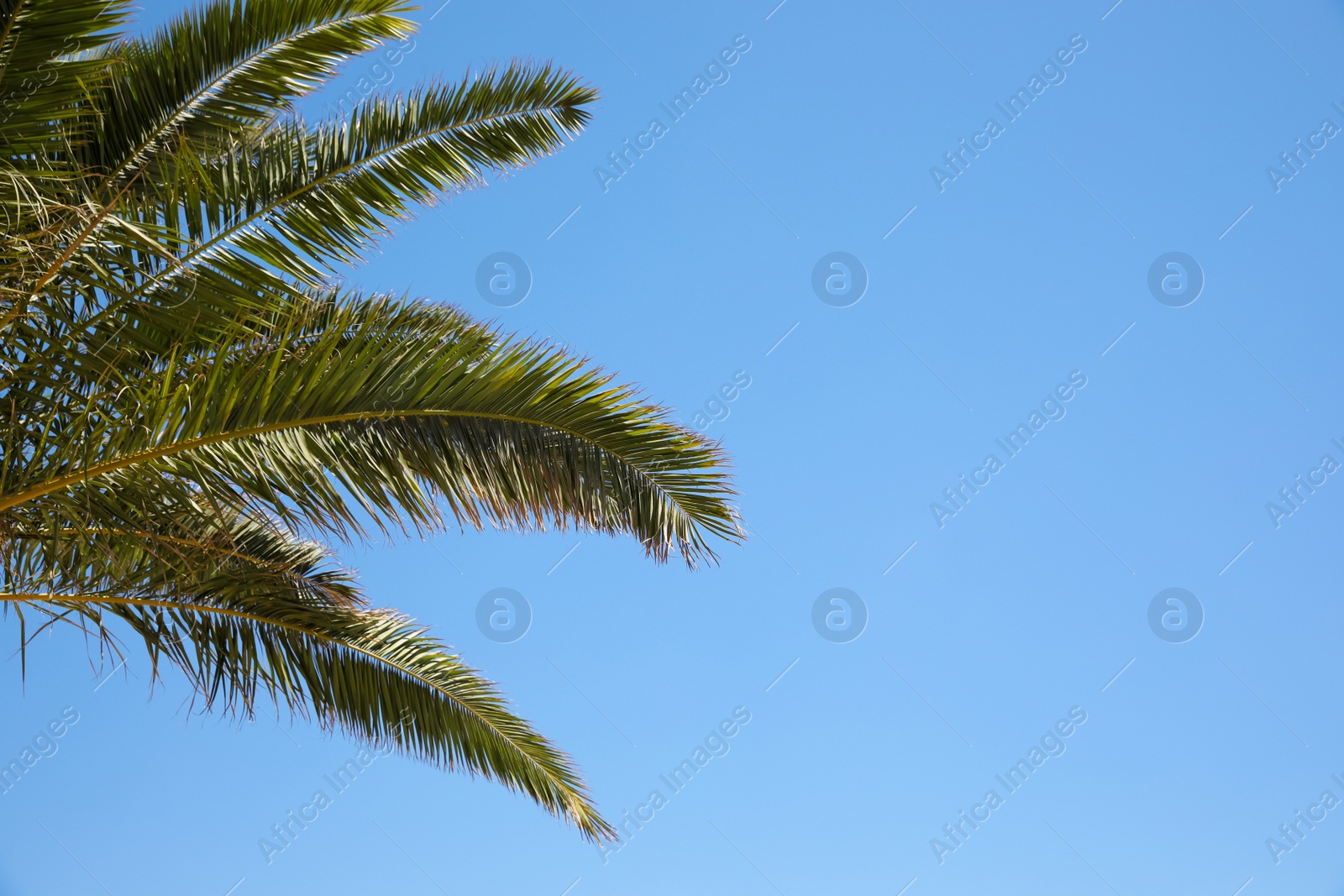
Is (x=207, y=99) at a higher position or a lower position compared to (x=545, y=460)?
higher

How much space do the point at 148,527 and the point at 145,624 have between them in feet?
2.36

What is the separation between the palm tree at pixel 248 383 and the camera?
396 centimetres

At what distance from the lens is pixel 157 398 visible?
383cm

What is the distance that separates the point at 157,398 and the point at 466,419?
1.21 meters

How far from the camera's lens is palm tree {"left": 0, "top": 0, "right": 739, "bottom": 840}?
3.96 m

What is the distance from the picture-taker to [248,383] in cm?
392

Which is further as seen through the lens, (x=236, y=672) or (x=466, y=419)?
(x=236, y=672)

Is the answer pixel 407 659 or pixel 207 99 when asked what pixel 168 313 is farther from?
pixel 407 659

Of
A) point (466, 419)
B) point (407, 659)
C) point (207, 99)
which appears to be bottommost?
point (407, 659)

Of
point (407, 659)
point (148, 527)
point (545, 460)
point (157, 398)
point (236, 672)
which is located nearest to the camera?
point (157, 398)

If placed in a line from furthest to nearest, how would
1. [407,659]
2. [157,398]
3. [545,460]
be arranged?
[407,659]
[545,460]
[157,398]

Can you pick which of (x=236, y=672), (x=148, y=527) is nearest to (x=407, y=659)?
(x=236, y=672)

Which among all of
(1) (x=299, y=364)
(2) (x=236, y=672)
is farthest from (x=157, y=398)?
(2) (x=236, y=672)

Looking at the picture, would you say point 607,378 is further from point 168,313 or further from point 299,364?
point 168,313
